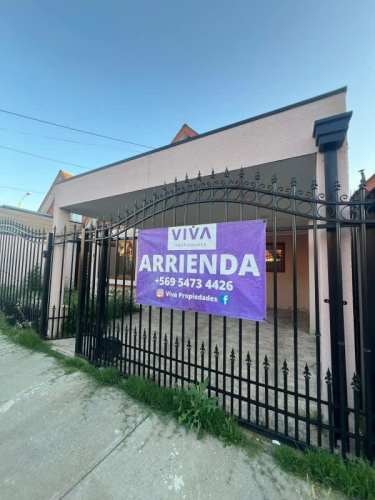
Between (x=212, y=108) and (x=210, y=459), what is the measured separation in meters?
10.1

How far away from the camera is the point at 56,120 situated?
41.2 ft

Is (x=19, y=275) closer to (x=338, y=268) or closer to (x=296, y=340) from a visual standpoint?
(x=296, y=340)

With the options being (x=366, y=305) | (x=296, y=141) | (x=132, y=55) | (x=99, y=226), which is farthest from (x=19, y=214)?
(x=366, y=305)

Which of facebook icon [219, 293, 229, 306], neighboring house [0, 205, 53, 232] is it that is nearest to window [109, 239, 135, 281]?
facebook icon [219, 293, 229, 306]

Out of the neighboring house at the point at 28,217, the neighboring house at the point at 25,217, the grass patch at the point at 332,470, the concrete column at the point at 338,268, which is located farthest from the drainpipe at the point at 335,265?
the neighboring house at the point at 25,217

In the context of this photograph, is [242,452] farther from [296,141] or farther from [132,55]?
[132,55]

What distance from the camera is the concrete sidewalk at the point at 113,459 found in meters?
1.49

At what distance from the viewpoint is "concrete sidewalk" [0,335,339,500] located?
58.5 inches

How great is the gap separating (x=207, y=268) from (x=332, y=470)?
1.76m

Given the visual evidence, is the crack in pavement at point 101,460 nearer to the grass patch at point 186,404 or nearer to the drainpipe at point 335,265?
the grass patch at point 186,404

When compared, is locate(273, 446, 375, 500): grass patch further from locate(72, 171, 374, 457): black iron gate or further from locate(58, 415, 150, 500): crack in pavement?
locate(58, 415, 150, 500): crack in pavement

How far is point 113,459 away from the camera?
174cm

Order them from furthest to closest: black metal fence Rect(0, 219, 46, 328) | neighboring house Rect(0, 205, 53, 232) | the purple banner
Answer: neighboring house Rect(0, 205, 53, 232), black metal fence Rect(0, 219, 46, 328), the purple banner

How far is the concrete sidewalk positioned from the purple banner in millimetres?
1101
